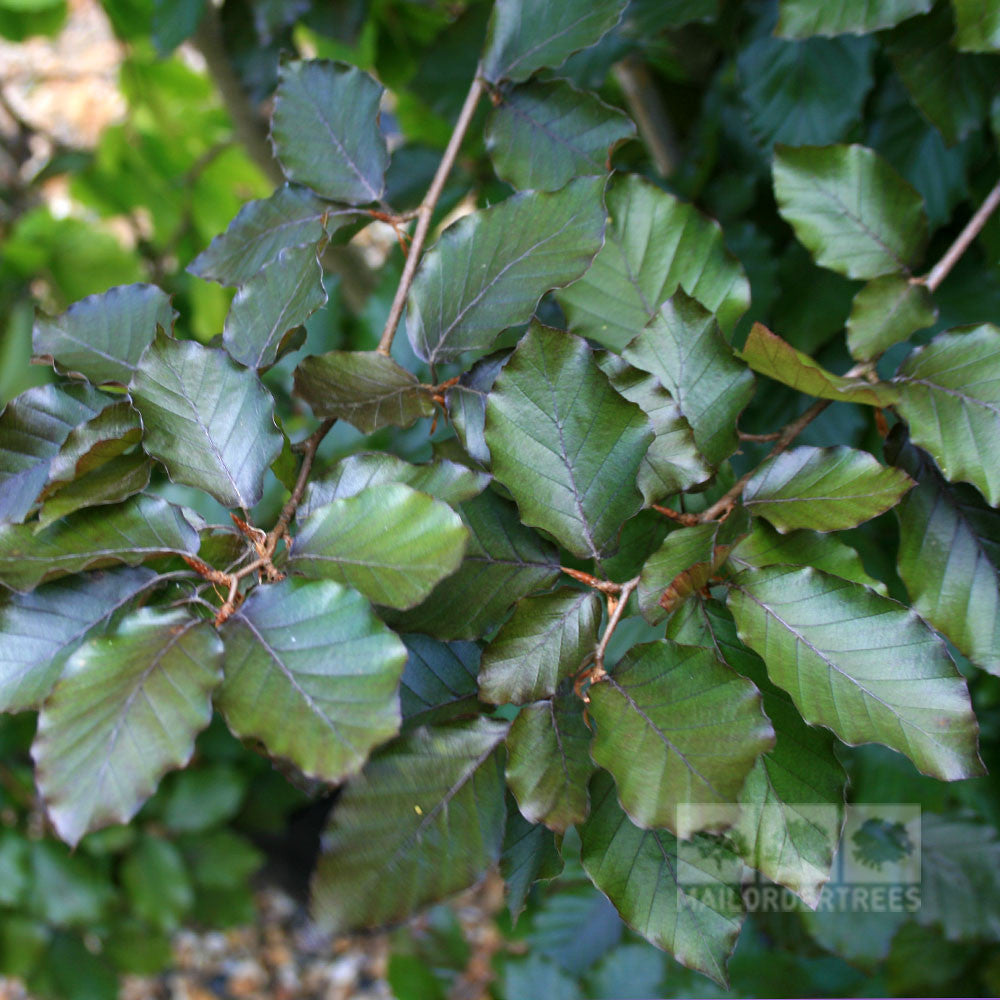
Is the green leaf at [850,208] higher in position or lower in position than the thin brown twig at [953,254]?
higher

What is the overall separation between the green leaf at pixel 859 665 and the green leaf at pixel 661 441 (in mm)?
61

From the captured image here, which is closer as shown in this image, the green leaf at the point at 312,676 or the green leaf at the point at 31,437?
the green leaf at the point at 312,676

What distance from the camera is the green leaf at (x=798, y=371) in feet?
1.48

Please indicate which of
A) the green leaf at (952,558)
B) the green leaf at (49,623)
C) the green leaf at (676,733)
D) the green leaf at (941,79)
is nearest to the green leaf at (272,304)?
the green leaf at (49,623)

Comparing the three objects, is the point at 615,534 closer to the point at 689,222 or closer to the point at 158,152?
the point at 689,222

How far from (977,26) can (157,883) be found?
5.62ft

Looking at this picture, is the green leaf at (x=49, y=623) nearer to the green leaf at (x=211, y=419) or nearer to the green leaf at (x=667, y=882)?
the green leaf at (x=211, y=419)

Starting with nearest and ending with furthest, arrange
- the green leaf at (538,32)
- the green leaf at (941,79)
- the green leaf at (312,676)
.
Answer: the green leaf at (312,676) → the green leaf at (538,32) → the green leaf at (941,79)

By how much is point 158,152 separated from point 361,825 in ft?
4.97

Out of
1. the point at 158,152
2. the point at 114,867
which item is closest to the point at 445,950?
the point at 114,867

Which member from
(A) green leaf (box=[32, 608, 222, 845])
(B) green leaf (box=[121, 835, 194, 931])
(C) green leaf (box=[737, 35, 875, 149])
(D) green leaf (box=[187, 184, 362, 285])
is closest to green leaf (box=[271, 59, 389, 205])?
(D) green leaf (box=[187, 184, 362, 285])

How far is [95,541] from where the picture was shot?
430 mm

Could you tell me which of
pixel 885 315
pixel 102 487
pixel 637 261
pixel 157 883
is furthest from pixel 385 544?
pixel 157 883

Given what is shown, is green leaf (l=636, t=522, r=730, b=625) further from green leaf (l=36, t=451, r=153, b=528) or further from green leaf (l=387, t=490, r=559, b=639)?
green leaf (l=36, t=451, r=153, b=528)
